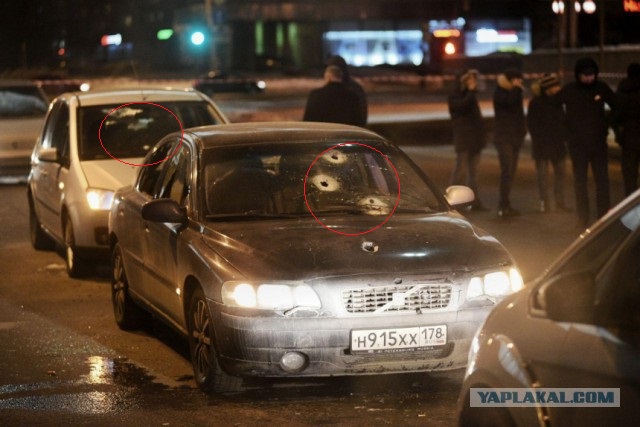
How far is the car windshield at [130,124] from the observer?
12883mm

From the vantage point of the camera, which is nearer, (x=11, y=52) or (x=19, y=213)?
(x=19, y=213)

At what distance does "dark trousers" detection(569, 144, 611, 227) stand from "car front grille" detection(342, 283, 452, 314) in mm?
7471

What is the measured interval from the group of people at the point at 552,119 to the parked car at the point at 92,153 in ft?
5.63

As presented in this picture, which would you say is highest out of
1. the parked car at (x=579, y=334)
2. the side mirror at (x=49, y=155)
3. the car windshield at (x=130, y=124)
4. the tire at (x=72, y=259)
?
the parked car at (x=579, y=334)

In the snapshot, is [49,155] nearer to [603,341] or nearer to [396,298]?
[396,298]

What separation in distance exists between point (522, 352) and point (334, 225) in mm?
3637

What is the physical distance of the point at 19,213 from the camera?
17672mm

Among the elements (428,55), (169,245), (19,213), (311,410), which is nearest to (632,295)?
(311,410)

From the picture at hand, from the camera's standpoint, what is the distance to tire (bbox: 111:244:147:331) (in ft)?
31.8

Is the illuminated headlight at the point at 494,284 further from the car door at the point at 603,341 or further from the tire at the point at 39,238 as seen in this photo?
A: the tire at the point at 39,238

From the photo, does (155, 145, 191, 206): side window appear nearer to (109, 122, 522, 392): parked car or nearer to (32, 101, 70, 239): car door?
(109, 122, 522, 392): parked car

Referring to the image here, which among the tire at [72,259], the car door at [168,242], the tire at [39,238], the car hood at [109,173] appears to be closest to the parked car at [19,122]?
the tire at [39,238]

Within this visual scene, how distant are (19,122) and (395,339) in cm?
1583

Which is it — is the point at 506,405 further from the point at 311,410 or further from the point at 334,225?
the point at 334,225
